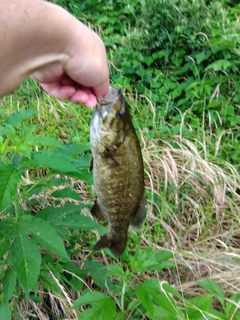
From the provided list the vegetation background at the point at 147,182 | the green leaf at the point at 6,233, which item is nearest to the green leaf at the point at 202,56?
the vegetation background at the point at 147,182

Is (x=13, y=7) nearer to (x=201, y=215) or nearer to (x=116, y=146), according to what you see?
(x=116, y=146)

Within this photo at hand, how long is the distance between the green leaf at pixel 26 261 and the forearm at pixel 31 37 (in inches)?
24.3

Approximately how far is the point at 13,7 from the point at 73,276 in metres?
1.38

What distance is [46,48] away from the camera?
1.45 m

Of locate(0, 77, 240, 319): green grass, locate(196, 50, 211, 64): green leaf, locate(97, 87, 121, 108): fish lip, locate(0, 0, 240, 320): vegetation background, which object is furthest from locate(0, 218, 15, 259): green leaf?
locate(196, 50, 211, 64): green leaf

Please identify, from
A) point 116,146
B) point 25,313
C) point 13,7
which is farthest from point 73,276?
point 13,7

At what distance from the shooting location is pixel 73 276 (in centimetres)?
204

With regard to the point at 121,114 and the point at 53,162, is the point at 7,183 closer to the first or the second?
the point at 53,162

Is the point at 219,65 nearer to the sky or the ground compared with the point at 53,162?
nearer to the ground

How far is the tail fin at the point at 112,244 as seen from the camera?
1.85 metres

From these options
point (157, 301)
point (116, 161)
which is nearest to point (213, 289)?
point (157, 301)

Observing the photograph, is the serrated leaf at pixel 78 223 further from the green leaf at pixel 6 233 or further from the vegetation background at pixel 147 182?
the green leaf at pixel 6 233

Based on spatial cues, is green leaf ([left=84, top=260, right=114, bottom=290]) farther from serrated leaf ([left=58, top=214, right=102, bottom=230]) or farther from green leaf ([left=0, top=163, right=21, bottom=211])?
green leaf ([left=0, top=163, right=21, bottom=211])

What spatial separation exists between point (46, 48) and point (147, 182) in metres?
1.75
